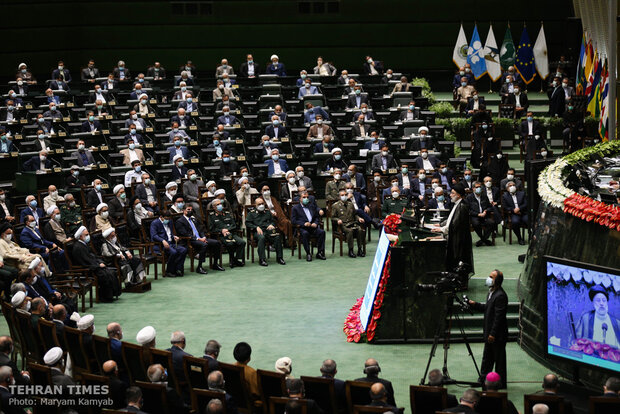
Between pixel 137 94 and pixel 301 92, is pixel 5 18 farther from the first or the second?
pixel 301 92

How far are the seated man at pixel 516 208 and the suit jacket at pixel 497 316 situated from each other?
7380mm

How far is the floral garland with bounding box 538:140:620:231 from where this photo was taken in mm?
9891

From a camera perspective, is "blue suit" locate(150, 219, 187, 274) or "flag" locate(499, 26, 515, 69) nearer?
"blue suit" locate(150, 219, 187, 274)

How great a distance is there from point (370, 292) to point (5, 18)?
19.2 metres

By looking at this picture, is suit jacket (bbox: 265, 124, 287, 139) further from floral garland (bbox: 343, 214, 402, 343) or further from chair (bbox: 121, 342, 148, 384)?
chair (bbox: 121, 342, 148, 384)

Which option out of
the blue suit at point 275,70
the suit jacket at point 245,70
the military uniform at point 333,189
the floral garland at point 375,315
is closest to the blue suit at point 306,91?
the blue suit at point 275,70

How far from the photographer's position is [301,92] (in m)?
23.7

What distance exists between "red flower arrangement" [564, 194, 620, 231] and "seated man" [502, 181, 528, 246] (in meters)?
6.91

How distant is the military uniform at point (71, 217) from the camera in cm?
1608

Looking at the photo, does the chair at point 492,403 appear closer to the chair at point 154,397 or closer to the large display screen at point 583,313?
the large display screen at point 583,313

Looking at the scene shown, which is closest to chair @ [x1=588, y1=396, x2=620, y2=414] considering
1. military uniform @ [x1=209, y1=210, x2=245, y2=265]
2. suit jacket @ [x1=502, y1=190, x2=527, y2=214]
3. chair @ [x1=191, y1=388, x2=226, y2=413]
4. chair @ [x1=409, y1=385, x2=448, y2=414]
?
chair @ [x1=409, y1=385, x2=448, y2=414]

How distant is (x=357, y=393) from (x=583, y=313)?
8.56 feet

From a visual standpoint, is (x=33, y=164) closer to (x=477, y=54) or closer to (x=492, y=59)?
(x=477, y=54)

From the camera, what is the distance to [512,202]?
1772 centimetres
